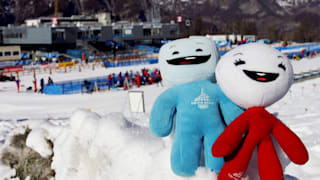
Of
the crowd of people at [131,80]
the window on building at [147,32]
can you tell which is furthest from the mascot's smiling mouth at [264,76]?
the window on building at [147,32]

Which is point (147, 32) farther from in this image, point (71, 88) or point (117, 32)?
point (71, 88)

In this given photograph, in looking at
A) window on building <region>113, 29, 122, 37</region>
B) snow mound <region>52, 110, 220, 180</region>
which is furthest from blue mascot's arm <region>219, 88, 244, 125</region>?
window on building <region>113, 29, 122, 37</region>

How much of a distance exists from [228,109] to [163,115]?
3.03 feet

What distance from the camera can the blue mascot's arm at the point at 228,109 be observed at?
4.98 meters

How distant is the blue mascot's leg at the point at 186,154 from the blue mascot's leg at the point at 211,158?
3.8 inches

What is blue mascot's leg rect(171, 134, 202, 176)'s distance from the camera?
191 inches

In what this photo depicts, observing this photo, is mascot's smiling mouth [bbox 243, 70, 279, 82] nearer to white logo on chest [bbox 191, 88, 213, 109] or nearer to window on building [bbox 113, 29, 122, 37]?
white logo on chest [bbox 191, 88, 213, 109]

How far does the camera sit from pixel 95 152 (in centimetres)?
580

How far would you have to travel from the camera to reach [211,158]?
15.8 ft

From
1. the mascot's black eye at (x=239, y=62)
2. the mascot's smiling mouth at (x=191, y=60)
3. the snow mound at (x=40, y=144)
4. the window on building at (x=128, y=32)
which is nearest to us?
the mascot's black eye at (x=239, y=62)

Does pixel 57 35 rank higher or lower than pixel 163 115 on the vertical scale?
higher

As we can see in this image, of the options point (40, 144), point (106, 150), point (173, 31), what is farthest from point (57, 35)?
point (106, 150)

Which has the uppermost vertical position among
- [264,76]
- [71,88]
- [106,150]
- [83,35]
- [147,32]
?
[147,32]

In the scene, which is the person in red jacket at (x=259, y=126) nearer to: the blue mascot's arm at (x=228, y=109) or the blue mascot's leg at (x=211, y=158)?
the blue mascot's leg at (x=211, y=158)
